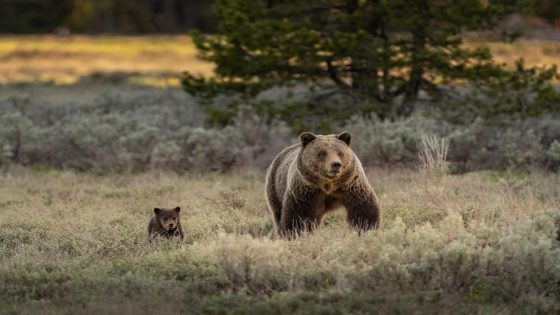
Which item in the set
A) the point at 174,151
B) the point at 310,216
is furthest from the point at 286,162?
the point at 174,151

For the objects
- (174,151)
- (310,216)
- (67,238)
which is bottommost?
(174,151)

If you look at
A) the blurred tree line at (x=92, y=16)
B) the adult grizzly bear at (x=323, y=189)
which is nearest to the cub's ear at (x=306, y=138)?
the adult grizzly bear at (x=323, y=189)

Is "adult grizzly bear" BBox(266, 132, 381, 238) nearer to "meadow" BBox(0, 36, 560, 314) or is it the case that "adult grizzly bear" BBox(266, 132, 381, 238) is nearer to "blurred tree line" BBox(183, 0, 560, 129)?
"meadow" BBox(0, 36, 560, 314)

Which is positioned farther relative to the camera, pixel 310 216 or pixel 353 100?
pixel 353 100

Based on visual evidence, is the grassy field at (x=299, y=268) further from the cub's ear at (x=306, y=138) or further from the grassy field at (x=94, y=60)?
the grassy field at (x=94, y=60)

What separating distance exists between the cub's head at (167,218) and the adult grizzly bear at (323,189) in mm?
1271

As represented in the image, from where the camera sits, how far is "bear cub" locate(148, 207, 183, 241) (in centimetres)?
963

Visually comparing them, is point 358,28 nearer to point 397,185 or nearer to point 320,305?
point 397,185

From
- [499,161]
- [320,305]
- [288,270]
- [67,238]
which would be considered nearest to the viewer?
[320,305]

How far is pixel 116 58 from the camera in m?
48.0

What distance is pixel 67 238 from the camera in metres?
9.74

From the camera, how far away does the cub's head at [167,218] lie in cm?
962

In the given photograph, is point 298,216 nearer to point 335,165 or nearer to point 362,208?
point 362,208

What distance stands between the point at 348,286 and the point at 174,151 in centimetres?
893
